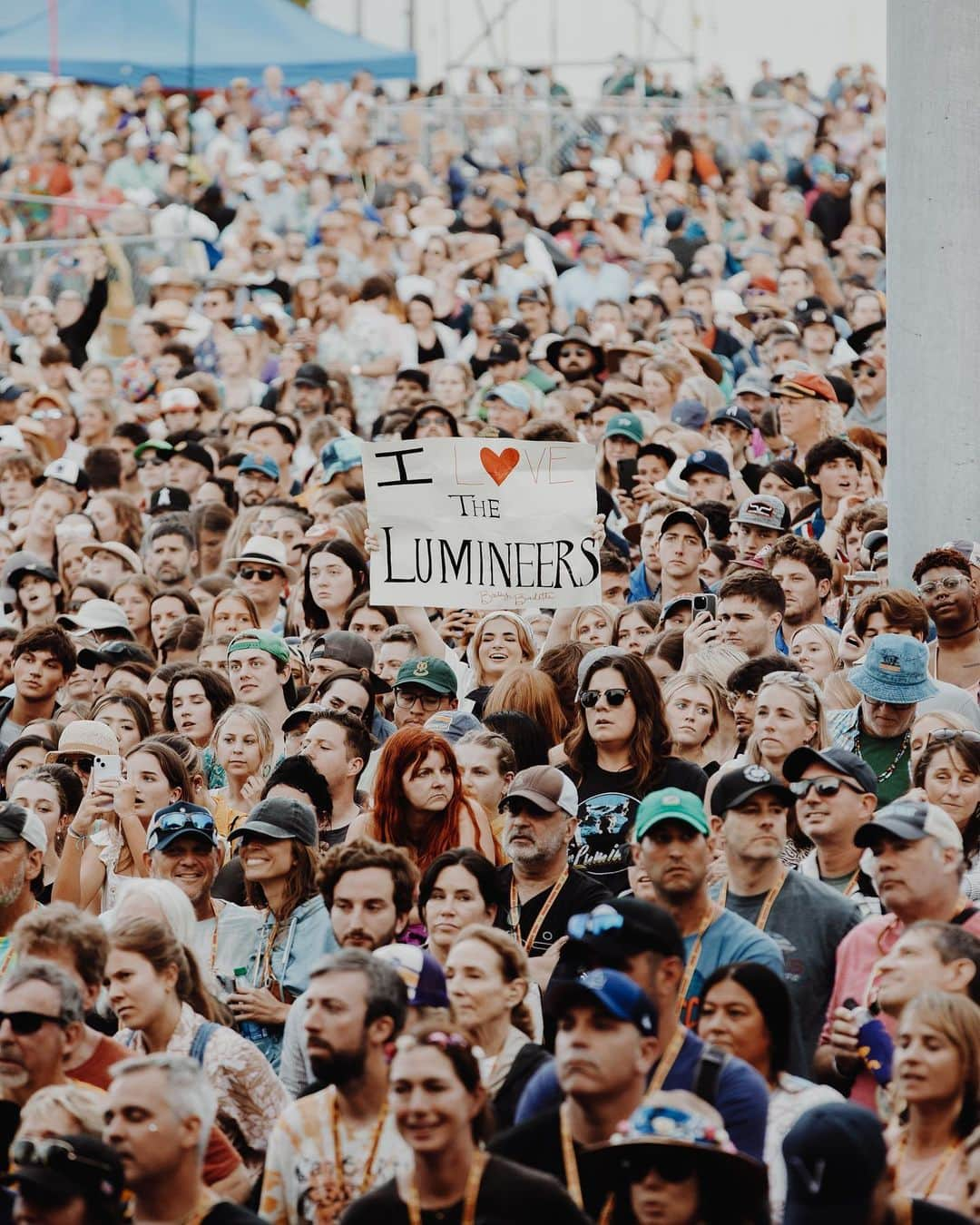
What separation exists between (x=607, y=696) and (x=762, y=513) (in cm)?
315

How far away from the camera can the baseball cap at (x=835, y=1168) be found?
5062mm

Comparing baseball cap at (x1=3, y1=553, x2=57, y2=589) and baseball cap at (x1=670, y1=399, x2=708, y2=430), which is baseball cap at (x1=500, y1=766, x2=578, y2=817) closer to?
baseball cap at (x1=3, y1=553, x2=57, y2=589)

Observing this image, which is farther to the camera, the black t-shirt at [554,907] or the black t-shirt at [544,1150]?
the black t-shirt at [554,907]

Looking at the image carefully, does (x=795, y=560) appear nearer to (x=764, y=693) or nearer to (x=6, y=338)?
(x=764, y=693)

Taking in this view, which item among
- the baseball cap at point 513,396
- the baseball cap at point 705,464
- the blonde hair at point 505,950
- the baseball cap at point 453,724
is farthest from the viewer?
the baseball cap at point 513,396

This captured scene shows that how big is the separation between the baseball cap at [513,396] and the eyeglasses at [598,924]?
30.7ft

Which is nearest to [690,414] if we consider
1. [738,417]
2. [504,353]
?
[738,417]

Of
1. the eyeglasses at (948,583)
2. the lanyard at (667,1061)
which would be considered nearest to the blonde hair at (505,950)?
the lanyard at (667,1061)

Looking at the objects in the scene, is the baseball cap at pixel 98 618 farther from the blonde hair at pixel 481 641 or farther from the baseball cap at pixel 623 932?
the baseball cap at pixel 623 932

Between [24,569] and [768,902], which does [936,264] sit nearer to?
[768,902]

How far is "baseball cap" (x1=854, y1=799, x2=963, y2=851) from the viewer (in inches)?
256

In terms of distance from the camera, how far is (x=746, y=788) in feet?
23.3

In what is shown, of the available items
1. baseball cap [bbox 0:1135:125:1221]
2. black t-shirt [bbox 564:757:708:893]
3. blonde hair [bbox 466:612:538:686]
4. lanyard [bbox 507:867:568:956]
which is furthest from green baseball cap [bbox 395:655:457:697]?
baseball cap [bbox 0:1135:125:1221]

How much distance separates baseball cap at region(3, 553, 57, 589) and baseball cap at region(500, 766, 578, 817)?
589 centimetres
